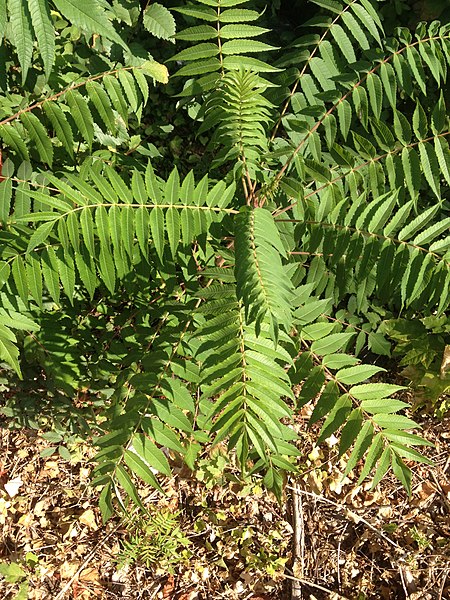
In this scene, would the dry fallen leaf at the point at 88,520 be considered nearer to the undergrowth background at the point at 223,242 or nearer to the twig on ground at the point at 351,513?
the undergrowth background at the point at 223,242

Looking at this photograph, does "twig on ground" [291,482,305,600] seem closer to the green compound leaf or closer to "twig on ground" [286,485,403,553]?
"twig on ground" [286,485,403,553]

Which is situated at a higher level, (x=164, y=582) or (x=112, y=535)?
(x=112, y=535)

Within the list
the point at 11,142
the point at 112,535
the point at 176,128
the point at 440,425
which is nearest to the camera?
the point at 11,142

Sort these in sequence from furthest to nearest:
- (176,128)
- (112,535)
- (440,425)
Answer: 1. (176,128)
2. (440,425)
3. (112,535)

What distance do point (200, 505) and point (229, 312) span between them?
189 cm

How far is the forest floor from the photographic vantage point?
126 inches

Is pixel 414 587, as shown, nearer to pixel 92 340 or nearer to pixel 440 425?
pixel 440 425

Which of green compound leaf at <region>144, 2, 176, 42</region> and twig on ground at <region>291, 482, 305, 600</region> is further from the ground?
green compound leaf at <region>144, 2, 176, 42</region>

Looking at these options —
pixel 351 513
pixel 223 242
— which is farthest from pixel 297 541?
pixel 223 242

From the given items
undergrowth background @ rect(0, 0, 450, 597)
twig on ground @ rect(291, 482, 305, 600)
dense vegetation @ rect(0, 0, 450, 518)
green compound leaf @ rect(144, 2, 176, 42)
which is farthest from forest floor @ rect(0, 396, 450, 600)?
green compound leaf @ rect(144, 2, 176, 42)

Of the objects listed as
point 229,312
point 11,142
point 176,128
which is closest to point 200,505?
point 229,312

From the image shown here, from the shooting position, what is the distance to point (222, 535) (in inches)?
132

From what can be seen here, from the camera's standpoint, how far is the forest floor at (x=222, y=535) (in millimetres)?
3189

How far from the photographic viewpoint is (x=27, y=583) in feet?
10.4
